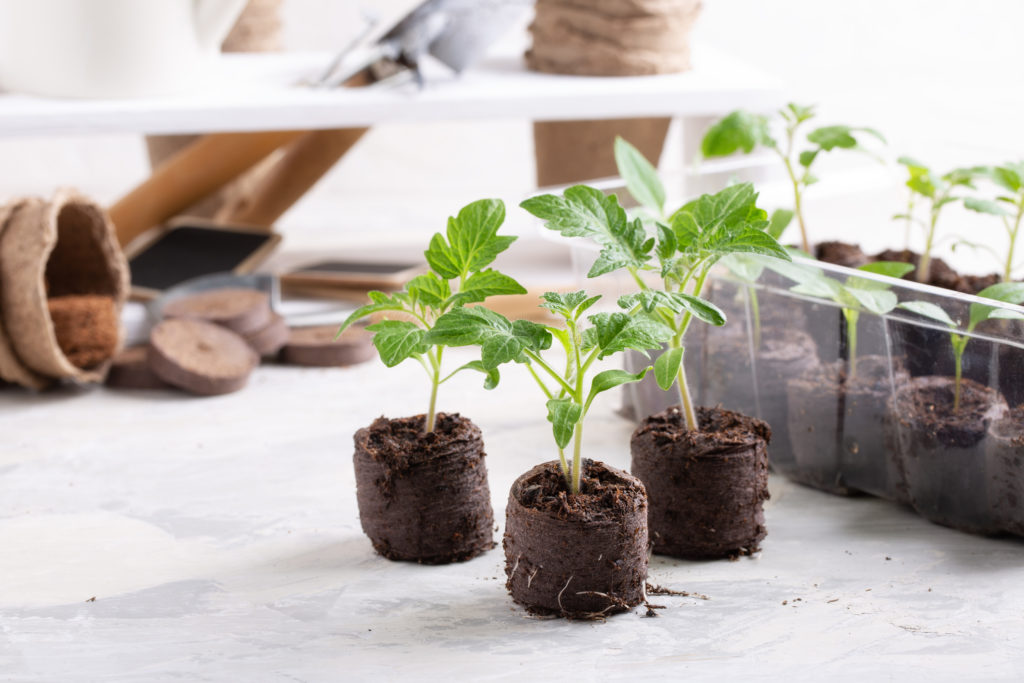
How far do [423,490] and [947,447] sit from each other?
1.30 feet

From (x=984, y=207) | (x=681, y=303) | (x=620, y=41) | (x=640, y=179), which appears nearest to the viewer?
(x=681, y=303)

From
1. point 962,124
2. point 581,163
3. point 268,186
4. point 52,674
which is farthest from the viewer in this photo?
point 962,124

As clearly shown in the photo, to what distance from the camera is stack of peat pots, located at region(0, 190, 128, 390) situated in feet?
3.80

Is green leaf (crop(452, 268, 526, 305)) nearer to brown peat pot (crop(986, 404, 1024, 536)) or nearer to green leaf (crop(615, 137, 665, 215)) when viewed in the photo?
green leaf (crop(615, 137, 665, 215))

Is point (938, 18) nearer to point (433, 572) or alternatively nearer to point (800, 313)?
point (800, 313)

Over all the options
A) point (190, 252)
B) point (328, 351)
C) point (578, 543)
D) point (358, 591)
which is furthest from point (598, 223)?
point (190, 252)

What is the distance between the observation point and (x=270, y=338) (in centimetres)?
133

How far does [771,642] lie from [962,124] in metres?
1.40

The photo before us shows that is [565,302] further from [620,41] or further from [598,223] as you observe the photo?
[620,41]

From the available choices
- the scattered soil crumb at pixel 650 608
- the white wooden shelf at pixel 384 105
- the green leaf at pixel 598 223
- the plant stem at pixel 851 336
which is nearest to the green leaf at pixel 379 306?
the green leaf at pixel 598 223

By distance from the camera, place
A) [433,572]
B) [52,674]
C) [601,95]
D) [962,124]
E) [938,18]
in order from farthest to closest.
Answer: [938,18]
[962,124]
[601,95]
[433,572]
[52,674]

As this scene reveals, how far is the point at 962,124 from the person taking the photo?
1899 millimetres

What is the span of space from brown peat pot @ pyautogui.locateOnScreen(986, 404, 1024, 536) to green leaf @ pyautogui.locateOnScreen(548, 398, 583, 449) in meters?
0.34

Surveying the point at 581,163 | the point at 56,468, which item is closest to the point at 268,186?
the point at 581,163
